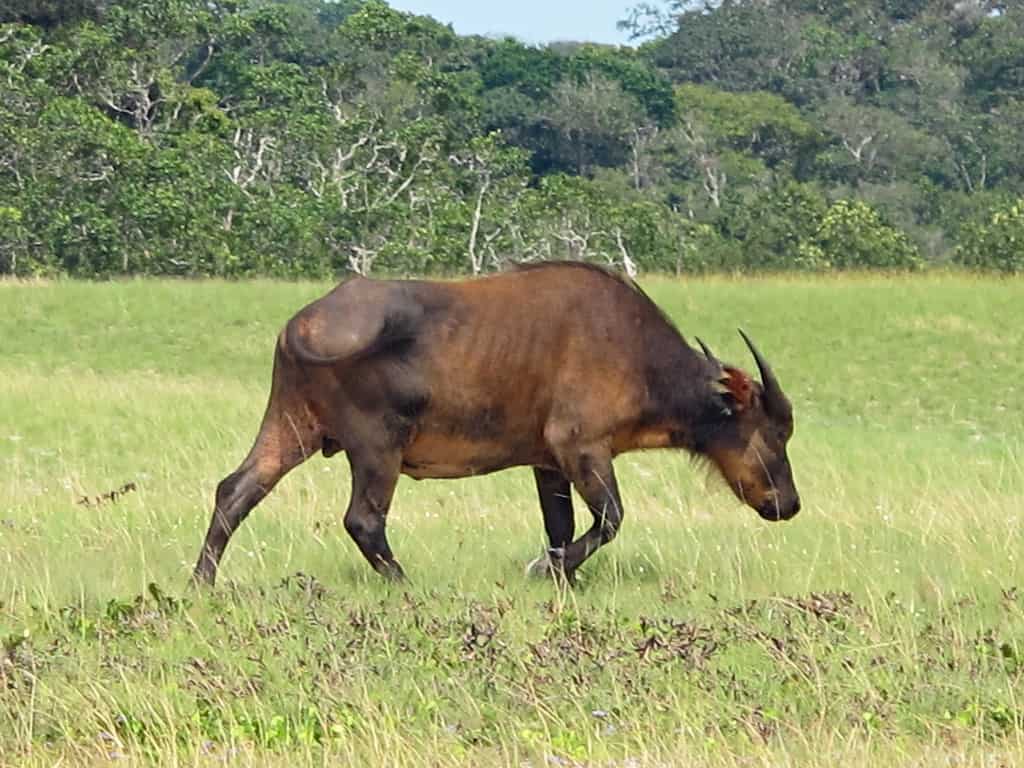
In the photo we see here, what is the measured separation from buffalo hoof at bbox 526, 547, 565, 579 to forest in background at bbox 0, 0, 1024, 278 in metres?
19.3

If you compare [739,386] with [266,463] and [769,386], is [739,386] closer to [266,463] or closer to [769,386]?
[769,386]

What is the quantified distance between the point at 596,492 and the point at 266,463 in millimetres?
1347

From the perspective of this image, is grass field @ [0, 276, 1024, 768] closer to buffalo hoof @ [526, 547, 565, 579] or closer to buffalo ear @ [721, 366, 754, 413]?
buffalo hoof @ [526, 547, 565, 579]

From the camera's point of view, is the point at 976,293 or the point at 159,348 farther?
the point at 976,293

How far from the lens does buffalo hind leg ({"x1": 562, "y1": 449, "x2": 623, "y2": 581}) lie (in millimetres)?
7848

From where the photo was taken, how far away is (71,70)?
112 feet

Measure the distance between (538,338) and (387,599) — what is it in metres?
1.36

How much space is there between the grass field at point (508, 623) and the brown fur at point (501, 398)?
301mm

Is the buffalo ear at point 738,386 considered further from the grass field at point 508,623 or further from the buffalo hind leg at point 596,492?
the buffalo hind leg at point 596,492

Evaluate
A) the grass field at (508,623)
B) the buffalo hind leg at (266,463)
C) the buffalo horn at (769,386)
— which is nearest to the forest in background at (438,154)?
the grass field at (508,623)

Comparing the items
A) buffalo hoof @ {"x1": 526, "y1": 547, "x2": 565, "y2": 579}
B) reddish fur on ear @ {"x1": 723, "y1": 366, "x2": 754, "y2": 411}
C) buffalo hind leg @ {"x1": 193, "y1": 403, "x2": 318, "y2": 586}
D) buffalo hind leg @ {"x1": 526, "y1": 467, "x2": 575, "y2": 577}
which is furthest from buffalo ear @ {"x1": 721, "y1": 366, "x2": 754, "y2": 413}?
buffalo hind leg @ {"x1": 193, "y1": 403, "x2": 318, "y2": 586}

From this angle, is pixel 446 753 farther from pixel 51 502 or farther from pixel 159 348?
pixel 159 348

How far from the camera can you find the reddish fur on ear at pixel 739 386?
828cm

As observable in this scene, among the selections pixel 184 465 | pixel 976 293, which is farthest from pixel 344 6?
pixel 184 465
